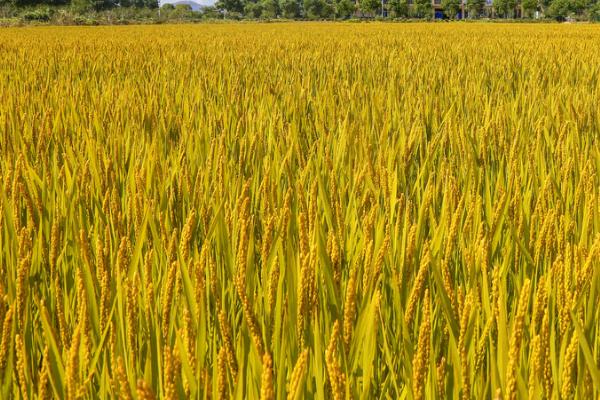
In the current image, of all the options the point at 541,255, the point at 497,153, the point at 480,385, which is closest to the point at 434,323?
the point at 480,385

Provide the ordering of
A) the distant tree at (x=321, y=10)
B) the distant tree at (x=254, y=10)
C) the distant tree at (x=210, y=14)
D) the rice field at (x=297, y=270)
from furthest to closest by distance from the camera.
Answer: the distant tree at (x=254, y=10), the distant tree at (x=321, y=10), the distant tree at (x=210, y=14), the rice field at (x=297, y=270)

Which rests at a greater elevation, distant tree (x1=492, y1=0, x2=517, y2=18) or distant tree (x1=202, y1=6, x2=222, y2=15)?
distant tree (x1=492, y1=0, x2=517, y2=18)

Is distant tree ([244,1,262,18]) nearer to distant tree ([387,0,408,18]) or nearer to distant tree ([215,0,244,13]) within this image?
distant tree ([215,0,244,13])

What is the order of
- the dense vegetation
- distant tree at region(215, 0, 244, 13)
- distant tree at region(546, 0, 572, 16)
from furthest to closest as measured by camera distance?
distant tree at region(215, 0, 244, 13), distant tree at region(546, 0, 572, 16), the dense vegetation

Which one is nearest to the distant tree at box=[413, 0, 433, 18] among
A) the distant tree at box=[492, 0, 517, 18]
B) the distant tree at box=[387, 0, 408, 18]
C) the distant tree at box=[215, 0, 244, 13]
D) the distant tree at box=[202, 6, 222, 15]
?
the distant tree at box=[387, 0, 408, 18]

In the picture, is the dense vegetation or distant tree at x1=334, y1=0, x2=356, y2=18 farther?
distant tree at x1=334, y1=0, x2=356, y2=18

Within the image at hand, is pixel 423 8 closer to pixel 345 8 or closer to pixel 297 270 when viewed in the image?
pixel 345 8

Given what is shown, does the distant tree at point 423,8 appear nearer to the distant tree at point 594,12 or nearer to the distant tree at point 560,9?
the distant tree at point 560,9

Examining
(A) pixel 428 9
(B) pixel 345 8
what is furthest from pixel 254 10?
(A) pixel 428 9

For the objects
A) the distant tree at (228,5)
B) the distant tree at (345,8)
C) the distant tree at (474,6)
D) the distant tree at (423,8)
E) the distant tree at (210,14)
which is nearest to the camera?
the distant tree at (210,14)

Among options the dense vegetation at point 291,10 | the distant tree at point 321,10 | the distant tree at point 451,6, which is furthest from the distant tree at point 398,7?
the distant tree at point 321,10

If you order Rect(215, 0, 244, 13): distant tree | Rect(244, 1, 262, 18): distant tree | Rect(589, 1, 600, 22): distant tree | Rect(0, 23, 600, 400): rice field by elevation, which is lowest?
Rect(0, 23, 600, 400): rice field

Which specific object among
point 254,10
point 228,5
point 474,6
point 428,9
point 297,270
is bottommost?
point 297,270

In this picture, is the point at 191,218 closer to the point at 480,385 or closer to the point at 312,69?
the point at 480,385
